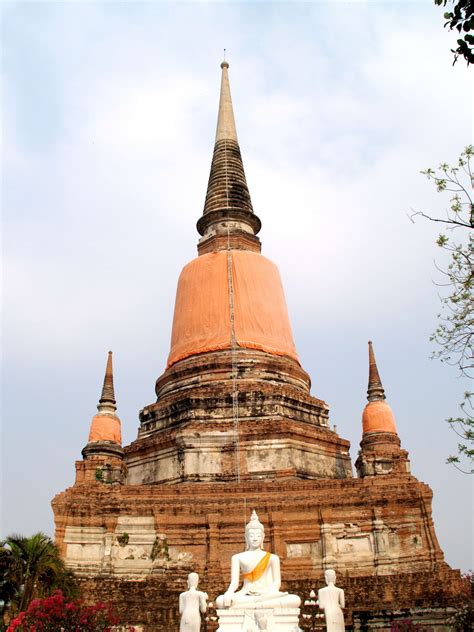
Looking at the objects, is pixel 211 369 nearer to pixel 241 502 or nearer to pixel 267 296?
pixel 267 296

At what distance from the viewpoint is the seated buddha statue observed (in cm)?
978

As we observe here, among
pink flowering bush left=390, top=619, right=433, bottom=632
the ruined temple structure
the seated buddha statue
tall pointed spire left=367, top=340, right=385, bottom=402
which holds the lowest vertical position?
pink flowering bush left=390, top=619, right=433, bottom=632

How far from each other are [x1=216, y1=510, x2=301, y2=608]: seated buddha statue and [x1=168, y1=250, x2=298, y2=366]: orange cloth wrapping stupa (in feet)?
43.5

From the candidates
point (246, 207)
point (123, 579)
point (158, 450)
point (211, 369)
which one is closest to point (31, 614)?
point (123, 579)

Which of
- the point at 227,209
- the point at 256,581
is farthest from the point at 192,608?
the point at 227,209

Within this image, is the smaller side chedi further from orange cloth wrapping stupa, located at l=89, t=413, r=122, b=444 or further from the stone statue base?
orange cloth wrapping stupa, located at l=89, t=413, r=122, b=444

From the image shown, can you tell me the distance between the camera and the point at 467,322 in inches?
358

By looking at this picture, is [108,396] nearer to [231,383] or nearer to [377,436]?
[231,383]

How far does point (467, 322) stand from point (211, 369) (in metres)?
14.7

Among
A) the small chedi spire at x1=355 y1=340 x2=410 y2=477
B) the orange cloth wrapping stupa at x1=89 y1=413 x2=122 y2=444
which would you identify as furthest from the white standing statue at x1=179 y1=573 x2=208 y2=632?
the orange cloth wrapping stupa at x1=89 y1=413 x2=122 y2=444

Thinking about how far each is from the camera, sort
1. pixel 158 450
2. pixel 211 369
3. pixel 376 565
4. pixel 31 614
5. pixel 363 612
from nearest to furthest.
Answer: pixel 31 614, pixel 363 612, pixel 376 565, pixel 158 450, pixel 211 369

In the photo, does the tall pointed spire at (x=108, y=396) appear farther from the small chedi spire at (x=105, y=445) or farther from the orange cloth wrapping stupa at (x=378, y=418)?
the orange cloth wrapping stupa at (x=378, y=418)

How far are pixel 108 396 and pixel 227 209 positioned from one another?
8.66 metres

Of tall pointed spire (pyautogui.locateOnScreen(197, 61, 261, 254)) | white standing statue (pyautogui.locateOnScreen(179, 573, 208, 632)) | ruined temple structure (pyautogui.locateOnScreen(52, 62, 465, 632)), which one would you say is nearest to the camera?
white standing statue (pyautogui.locateOnScreen(179, 573, 208, 632))
